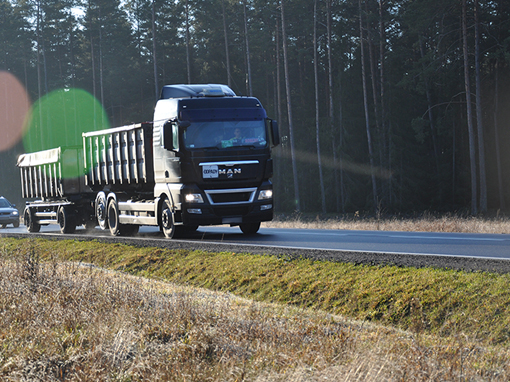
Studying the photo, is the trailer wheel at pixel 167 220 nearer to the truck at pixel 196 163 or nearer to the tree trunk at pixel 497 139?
the truck at pixel 196 163

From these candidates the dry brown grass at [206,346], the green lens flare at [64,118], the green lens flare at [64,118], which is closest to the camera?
the dry brown grass at [206,346]

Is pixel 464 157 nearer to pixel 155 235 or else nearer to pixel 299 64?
pixel 299 64

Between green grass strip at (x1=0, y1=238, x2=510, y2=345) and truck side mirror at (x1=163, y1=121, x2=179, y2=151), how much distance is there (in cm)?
298

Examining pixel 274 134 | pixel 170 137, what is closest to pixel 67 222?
pixel 170 137

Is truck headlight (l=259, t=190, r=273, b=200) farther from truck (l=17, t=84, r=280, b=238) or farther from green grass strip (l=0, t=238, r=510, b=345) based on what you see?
green grass strip (l=0, t=238, r=510, b=345)

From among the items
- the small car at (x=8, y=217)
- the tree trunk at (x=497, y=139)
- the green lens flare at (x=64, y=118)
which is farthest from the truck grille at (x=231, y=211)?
the green lens flare at (x=64, y=118)

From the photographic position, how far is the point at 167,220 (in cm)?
1672

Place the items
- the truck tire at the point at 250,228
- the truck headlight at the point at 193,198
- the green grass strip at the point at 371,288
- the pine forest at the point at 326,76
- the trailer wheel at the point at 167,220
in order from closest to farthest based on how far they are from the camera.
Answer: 1. the green grass strip at the point at 371,288
2. the truck headlight at the point at 193,198
3. the trailer wheel at the point at 167,220
4. the truck tire at the point at 250,228
5. the pine forest at the point at 326,76

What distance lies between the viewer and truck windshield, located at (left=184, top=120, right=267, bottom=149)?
1555 cm

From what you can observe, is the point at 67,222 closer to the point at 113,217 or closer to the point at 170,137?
the point at 113,217

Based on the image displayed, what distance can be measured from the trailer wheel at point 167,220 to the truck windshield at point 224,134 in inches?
71.6

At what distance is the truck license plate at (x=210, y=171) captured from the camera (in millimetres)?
15434

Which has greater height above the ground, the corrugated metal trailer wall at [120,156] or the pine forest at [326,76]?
the pine forest at [326,76]

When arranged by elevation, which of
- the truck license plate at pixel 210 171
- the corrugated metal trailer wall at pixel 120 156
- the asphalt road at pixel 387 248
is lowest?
the asphalt road at pixel 387 248
